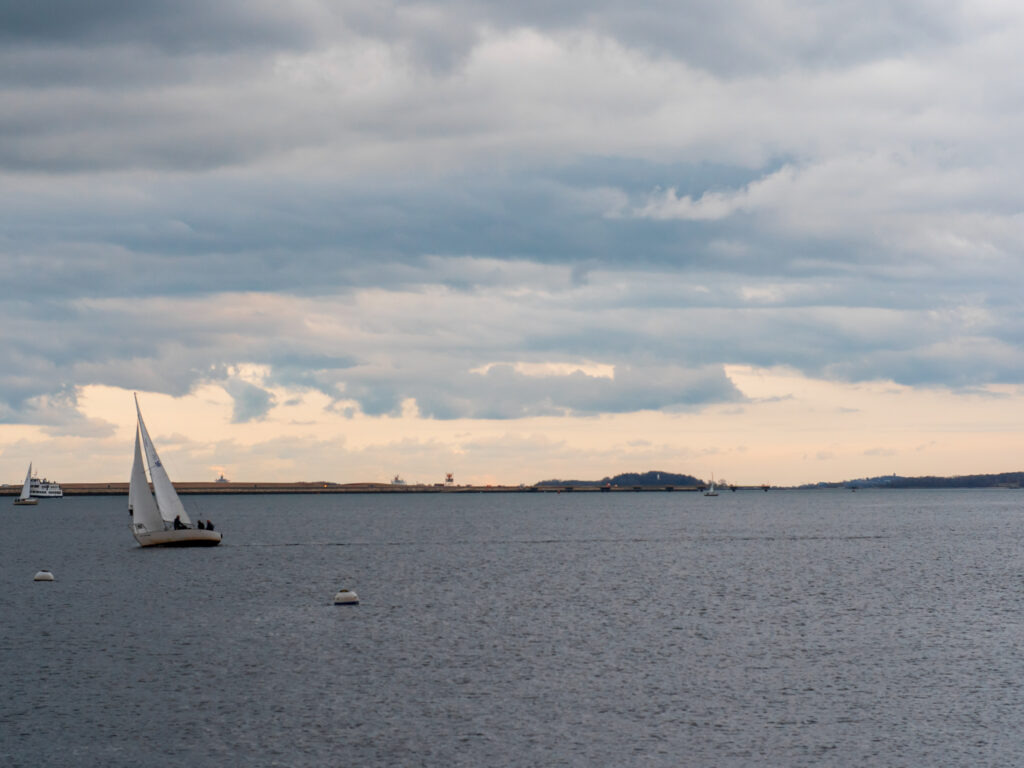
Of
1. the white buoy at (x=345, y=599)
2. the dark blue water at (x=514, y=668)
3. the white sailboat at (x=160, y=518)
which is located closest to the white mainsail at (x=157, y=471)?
the white sailboat at (x=160, y=518)

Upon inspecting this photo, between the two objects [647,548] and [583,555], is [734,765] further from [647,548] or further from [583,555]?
[647,548]

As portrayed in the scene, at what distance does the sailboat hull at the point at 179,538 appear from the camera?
13275cm

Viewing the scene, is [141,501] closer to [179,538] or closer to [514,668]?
[179,538]

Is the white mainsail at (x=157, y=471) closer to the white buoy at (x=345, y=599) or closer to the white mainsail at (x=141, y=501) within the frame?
the white mainsail at (x=141, y=501)

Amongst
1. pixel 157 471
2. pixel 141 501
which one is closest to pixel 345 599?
pixel 157 471

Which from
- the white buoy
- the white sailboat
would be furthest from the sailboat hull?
the white buoy

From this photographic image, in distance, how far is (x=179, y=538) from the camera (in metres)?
134

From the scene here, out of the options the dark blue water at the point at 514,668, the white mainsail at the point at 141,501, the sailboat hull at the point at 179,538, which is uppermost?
the white mainsail at the point at 141,501

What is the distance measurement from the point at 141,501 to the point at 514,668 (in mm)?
87254

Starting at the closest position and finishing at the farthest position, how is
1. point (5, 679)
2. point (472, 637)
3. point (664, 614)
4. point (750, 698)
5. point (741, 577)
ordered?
point (750, 698) < point (5, 679) < point (472, 637) < point (664, 614) < point (741, 577)

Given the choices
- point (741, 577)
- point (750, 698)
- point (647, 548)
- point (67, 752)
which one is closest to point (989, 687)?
point (750, 698)

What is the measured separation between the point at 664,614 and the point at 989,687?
1174 inches

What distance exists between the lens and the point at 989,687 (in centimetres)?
4900

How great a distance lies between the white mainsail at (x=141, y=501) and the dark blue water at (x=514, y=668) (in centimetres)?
1515
